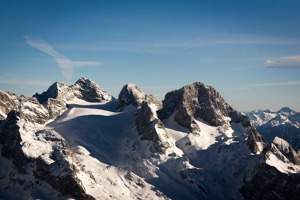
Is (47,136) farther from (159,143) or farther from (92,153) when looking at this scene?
(159,143)

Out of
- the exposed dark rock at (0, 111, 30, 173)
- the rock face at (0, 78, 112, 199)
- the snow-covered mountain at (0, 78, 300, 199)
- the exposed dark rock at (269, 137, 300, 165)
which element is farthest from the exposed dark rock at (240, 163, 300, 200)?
the exposed dark rock at (0, 111, 30, 173)

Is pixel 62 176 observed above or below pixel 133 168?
above

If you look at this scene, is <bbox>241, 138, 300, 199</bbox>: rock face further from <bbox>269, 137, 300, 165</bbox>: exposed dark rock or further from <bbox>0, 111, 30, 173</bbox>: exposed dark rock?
<bbox>0, 111, 30, 173</bbox>: exposed dark rock

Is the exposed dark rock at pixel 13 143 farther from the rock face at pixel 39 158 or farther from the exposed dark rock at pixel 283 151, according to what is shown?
the exposed dark rock at pixel 283 151

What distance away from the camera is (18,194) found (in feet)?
460

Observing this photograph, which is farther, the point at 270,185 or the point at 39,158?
the point at 270,185

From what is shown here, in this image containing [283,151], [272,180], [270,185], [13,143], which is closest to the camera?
[13,143]

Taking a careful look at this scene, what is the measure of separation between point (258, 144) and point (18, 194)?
122 meters

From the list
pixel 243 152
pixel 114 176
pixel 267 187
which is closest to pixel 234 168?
pixel 243 152

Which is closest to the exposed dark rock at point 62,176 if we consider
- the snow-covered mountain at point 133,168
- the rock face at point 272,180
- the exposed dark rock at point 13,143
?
the snow-covered mountain at point 133,168

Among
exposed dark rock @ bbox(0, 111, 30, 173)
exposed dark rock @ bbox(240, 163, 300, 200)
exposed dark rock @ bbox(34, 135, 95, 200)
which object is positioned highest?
exposed dark rock @ bbox(0, 111, 30, 173)

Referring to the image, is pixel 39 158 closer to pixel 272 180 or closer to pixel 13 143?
pixel 13 143

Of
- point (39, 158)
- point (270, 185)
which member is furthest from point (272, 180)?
point (39, 158)

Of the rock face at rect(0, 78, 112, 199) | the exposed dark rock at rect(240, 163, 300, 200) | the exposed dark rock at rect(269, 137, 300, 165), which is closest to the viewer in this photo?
the rock face at rect(0, 78, 112, 199)
